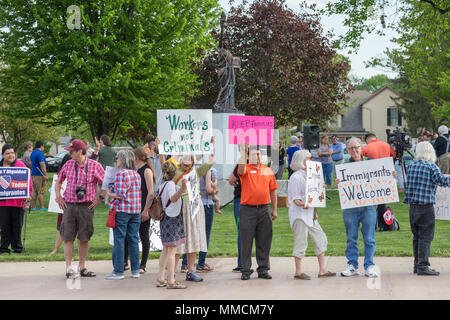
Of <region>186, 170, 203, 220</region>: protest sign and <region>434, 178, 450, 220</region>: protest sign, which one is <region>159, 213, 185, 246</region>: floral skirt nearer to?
<region>186, 170, 203, 220</region>: protest sign

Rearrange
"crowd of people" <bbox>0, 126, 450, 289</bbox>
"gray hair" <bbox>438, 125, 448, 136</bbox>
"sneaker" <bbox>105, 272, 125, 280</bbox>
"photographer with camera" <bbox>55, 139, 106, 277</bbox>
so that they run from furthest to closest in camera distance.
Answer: "gray hair" <bbox>438, 125, 448, 136</bbox>, "photographer with camera" <bbox>55, 139, 106, 277</bbox>, "sneaker" <bbox>105, 272, 125, 280</bbox>, "crowd of people" <bbox>0, 126, 450, 289</bbox>

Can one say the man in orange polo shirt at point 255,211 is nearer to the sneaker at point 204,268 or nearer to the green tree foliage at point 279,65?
the sneaker at point 204,268

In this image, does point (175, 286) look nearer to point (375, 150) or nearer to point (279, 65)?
point (375, 150)

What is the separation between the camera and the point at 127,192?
9016 mm

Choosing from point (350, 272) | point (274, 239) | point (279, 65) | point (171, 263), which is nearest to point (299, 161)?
point (350, 272)

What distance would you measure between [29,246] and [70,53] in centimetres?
1552

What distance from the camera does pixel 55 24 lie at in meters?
25.4

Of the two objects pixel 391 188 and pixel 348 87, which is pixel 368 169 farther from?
pixel 348 87

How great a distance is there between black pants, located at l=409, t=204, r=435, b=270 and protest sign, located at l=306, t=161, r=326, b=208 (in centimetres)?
134

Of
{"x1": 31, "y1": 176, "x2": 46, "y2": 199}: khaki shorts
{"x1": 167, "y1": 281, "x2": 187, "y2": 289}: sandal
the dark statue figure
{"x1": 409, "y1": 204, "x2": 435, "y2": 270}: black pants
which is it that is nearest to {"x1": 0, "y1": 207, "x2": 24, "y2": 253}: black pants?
{"x1": 167, "y1": 281, "x2": 187, "y2": 289}: sandal

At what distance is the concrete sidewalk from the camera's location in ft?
25.3

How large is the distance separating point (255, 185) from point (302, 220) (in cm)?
85
